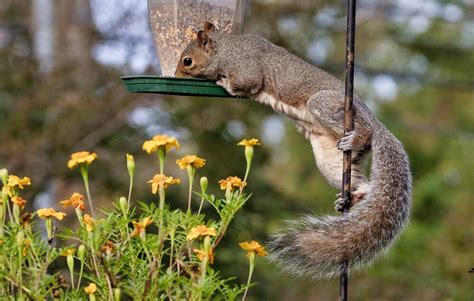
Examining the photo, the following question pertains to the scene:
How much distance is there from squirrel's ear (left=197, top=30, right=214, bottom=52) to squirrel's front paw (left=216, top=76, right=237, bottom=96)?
0.10 metres

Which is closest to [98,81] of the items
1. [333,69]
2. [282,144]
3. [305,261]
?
[333,69]

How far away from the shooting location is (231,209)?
5.37 feet

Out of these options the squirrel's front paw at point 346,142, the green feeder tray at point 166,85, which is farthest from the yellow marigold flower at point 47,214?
the squirrel's front paw at point 346,142

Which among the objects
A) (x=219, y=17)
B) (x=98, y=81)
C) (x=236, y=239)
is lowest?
(x=236, y=239)

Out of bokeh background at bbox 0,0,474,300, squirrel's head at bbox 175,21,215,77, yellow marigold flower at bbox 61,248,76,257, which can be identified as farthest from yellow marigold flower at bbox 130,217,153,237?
bokeh background at bbox 0,0,474,300

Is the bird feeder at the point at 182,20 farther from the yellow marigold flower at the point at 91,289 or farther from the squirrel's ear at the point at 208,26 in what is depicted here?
the yellow marigold flower at the point at 91,289

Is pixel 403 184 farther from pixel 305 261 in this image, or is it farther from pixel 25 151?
pixel 25 151

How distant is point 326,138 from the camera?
9.39 ft

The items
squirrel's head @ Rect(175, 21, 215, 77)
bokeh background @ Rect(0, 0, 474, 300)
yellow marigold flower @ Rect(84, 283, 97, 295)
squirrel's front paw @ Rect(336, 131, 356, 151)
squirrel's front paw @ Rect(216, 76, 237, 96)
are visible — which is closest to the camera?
yellow marigold flower @ Rect(84, 283, 97, 295)

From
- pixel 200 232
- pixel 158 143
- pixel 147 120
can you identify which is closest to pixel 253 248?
pixel 200 232

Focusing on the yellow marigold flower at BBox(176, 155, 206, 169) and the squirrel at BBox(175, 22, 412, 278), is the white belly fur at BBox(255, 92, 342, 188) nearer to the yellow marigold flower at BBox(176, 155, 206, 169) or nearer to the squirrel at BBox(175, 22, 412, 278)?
the squirrel at BBox(175, 22, 412, 278)

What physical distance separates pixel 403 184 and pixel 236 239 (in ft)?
9.49

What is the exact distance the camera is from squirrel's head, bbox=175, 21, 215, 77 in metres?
2.83

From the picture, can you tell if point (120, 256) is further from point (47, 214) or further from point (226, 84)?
point (226, 84)
